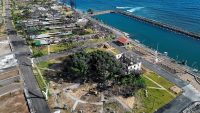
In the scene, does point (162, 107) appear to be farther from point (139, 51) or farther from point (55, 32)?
point (55, 32)

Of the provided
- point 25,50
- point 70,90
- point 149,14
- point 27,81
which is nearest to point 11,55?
point 25,50

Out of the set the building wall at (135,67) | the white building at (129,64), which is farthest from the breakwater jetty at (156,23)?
the white building at (129,64)

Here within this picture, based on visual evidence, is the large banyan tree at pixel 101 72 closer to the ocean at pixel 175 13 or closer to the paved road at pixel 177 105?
the paved road at pixel 177 105

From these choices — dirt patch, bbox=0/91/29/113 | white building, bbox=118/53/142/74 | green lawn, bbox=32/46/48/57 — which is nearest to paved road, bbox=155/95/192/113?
white building, bbox=118/53/142/74

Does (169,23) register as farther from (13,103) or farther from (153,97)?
(13,103)

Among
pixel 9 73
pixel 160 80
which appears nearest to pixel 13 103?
pixel 9 73

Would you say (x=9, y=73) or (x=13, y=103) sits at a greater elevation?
(x=9, y=73)
